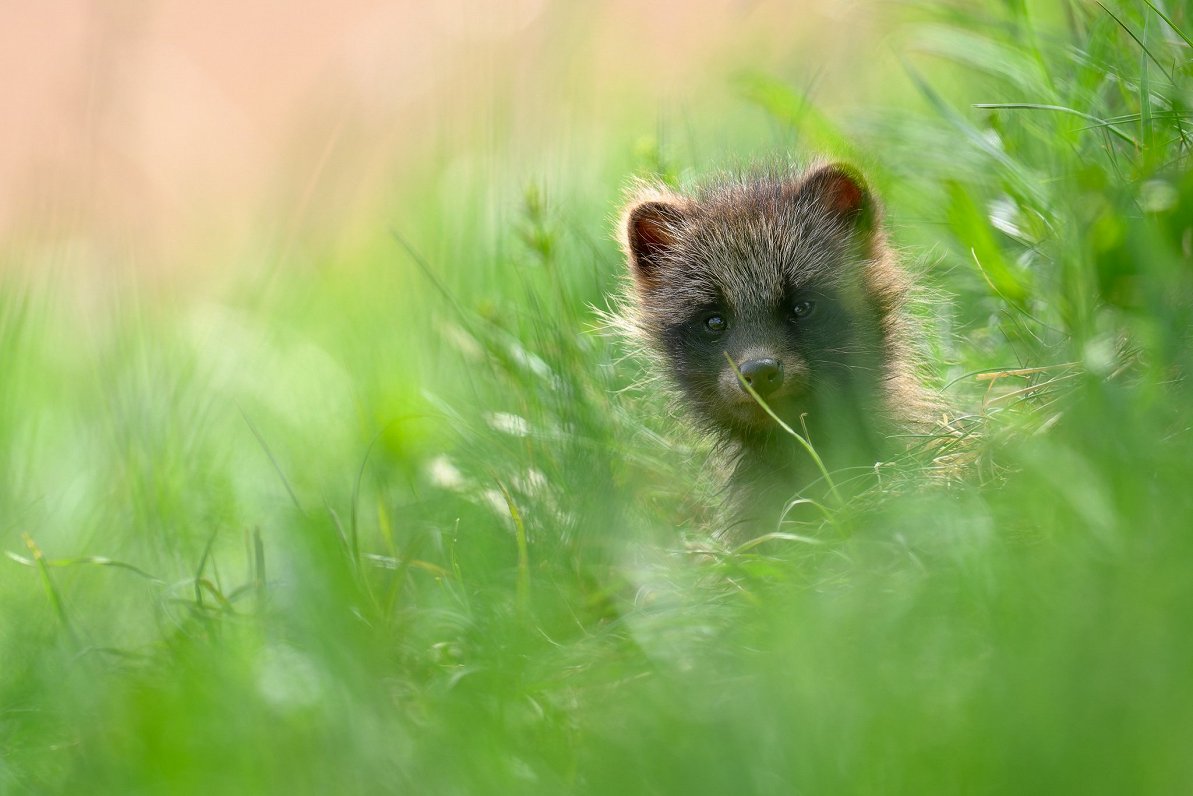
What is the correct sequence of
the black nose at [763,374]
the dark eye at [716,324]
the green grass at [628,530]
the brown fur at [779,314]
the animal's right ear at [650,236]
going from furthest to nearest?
the animal's right ear at [650,236], the dark eye at [716,324], the brown fur at [779,314], the black nose at [763,374], the green grass at [628,530]

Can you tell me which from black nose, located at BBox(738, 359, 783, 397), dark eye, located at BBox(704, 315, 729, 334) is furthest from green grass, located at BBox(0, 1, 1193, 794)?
black nose, located at BBox(738, 359, 783, 397)

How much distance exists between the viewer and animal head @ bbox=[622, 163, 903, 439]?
490cm

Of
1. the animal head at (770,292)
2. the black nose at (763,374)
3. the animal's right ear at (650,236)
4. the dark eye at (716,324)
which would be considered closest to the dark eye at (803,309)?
the animal head at (770,292)

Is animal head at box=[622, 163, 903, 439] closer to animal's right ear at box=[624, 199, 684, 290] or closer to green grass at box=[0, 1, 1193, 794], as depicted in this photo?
animal's right ear at box=[624, 199, 684, 290]

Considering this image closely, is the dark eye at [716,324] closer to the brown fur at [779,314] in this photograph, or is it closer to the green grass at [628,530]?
the brown fur at [779,314]

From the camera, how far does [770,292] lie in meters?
5.07

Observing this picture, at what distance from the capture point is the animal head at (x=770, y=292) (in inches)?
193

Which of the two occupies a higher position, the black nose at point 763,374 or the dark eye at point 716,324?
the dark eye at point 716,324

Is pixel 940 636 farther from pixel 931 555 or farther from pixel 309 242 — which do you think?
pixel 309 242

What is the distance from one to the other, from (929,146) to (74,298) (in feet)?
14.4

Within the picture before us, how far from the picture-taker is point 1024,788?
2.07 meters

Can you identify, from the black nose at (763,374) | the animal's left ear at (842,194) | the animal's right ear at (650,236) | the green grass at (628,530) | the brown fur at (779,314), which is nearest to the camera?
the green grass at (628,530)

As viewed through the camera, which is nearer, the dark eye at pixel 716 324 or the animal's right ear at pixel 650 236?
the dark eye at pixel 716 324

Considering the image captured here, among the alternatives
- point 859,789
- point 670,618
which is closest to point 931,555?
point 670,618
